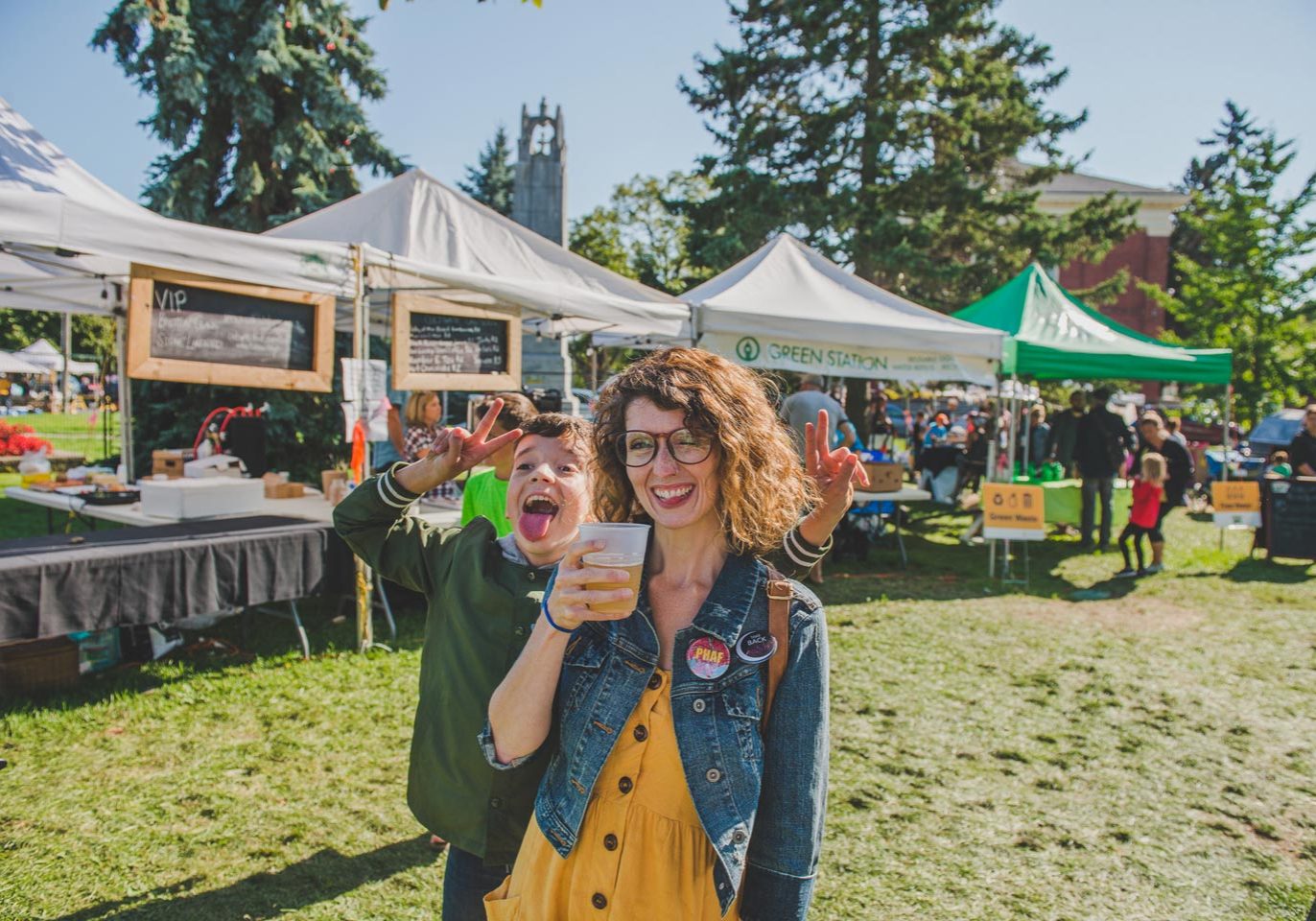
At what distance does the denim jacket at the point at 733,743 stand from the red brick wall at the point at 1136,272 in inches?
1901

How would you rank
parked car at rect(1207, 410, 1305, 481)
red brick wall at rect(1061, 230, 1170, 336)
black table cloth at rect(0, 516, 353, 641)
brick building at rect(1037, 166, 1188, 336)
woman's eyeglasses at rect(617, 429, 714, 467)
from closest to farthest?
woman's eyeglasses at rect(617, 429, 714, 467)
black table cloth at rect(0, 516, 353, 641)
parked car at rect(1207, 410, 1305, 481)
brick building at rect(1037, 166, 1188, 336)
red brick wall at rect(1061, 230, 1170, 336)

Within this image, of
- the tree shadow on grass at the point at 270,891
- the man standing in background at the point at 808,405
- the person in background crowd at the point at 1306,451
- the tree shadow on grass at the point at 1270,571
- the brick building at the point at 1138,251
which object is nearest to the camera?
the tree shadow on grass at the point at 270,891

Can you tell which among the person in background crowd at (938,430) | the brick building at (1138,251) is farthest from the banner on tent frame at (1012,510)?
the brick building at (1138,251)

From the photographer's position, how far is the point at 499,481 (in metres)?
3.56

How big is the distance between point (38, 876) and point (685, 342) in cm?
622

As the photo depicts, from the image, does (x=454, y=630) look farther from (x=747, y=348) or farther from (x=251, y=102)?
(x=251, y=102)

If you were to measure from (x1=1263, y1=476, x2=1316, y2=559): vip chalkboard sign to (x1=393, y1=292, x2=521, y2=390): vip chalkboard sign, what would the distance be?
9.55 m

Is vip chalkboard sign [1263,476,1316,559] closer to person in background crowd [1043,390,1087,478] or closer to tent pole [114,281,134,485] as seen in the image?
person in background crowd [1043,390,1087,478]

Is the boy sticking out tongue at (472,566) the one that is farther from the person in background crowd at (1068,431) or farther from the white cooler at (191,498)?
the person in background crowd at (1068,431)

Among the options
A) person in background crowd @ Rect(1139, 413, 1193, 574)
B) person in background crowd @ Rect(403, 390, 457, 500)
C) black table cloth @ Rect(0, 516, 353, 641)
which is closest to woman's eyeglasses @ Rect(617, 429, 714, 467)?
black table cloth @ Rect(0, 516, 353, 641)

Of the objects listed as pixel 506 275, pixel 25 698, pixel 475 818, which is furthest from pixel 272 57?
pixel 475 818

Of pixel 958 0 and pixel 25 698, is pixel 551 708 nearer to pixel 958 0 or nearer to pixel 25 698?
pixel 25 698

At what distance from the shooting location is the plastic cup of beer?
1310mm

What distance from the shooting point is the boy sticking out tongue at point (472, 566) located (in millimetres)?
1955
